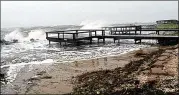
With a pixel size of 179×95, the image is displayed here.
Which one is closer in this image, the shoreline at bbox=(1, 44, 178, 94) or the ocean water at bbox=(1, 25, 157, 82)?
the shoreline at bbox=(1, 44, 178, 94)

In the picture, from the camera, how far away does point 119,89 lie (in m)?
12.6

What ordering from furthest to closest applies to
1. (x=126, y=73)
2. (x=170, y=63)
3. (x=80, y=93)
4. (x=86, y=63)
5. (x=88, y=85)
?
(x=86, y=63)
(x=170, y=63)
(x=126, y=73)
(x=88, y=85)
(x=80, y=93)

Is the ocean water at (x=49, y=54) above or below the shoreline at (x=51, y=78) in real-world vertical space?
below

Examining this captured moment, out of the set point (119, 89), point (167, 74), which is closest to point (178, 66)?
point (167, 74)

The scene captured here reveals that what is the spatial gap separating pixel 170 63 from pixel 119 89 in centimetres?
707

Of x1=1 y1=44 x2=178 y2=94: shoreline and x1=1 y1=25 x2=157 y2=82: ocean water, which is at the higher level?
x1=1 y1=44 x2=178 y2=94: shoreline

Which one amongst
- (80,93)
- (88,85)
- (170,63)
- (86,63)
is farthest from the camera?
(86,63)

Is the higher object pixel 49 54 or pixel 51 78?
pixel 51 78

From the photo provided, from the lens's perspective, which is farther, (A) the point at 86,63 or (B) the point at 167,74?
(A) the point at 86,63

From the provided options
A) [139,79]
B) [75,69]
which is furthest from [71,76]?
[139,79]

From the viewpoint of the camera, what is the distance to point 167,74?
50.2 ft

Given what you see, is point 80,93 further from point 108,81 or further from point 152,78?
point 152,78

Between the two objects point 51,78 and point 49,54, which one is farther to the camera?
point 49,54

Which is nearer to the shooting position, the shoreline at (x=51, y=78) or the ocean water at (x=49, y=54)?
the shoreline at (x=51, y=78)
